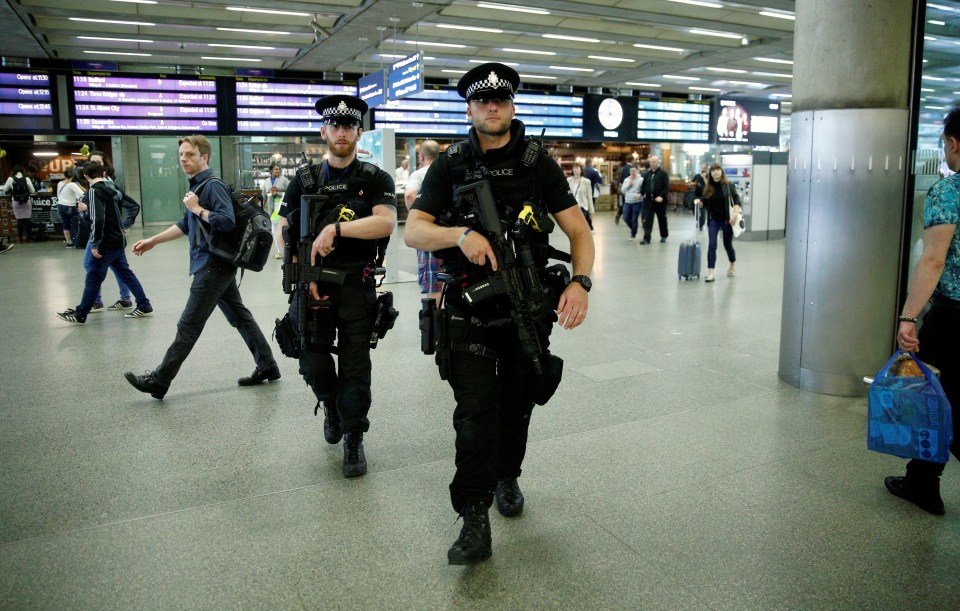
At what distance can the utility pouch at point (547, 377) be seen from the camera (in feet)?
9.34

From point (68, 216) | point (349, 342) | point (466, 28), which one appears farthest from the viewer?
point (68, 216)

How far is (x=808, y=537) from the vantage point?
293 cm

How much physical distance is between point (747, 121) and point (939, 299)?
18.4 meters

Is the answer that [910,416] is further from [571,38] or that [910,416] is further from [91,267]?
[571,38]

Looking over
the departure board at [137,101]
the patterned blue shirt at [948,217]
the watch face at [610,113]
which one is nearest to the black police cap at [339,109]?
the patterned blue shirt at [948,217]

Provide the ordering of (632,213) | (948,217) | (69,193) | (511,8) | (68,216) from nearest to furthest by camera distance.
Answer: (948,217), (511,8), (69,193), (68,216), (632,213)

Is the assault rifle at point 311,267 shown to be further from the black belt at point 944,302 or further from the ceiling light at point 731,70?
the ceiling light at point 731,70

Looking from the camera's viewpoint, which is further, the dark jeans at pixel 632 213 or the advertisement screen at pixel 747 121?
the advertisement screen at pixel 747 121

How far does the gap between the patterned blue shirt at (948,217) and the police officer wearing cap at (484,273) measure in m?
1.43

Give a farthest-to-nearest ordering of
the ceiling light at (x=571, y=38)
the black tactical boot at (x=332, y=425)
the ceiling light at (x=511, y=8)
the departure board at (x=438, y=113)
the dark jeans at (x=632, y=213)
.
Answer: the departure board at (x=438, y=113) < the dark jeans at (x=632, y=213) < the ceiling light at (x=571, y=38) < the ceiling light at (x=511, y=8) < the black tactical boot at (x=332, y=425)

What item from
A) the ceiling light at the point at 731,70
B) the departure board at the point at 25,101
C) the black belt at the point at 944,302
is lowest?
the black belt at the point at 944,302

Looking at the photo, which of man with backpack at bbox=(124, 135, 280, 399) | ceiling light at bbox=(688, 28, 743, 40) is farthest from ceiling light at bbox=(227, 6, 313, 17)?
man with backpack at bbox=(124, 135, 280, 399)

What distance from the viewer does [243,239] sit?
4.71 meters

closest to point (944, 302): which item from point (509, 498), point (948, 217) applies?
point (948, 217)
